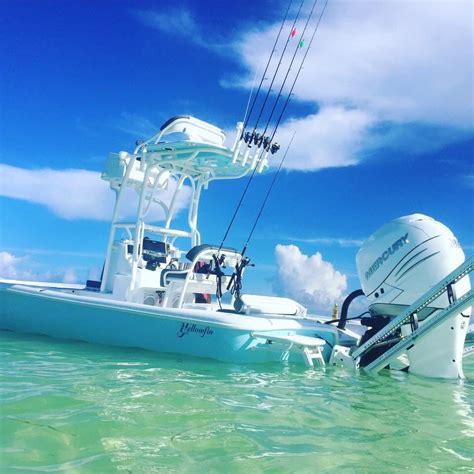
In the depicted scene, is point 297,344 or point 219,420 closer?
point 219,420

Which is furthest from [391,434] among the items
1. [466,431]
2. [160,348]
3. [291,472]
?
[160,348]

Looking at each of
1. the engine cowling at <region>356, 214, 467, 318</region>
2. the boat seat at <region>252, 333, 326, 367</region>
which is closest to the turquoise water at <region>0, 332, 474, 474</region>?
the boat seat at <region>252, 333, 326, 367</region>

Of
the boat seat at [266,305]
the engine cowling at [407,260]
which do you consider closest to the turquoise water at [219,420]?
the engine cowling at [407,260]

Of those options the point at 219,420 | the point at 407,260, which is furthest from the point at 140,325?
the point at 407,260

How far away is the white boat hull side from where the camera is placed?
621 centimetres

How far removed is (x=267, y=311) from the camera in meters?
7.41

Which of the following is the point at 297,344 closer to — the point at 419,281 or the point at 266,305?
the point at 266,305

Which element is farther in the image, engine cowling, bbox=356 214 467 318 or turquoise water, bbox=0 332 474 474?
engine cowling, bbox=356 214 467 318

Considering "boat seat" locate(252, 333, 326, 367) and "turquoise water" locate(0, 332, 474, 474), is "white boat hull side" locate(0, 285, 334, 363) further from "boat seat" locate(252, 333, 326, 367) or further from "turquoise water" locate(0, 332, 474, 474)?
"turquoise water" locate(0, 332, 474, 474)

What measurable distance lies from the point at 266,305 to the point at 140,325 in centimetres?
192

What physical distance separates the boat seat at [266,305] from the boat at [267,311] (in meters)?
0.02

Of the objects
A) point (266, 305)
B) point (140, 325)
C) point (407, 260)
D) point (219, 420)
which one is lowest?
point (219, 420)

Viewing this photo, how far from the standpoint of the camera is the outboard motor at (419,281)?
6.06 meters

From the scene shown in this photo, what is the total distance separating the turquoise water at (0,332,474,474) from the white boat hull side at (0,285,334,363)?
0.43 m
